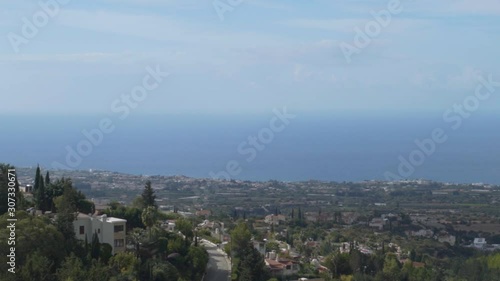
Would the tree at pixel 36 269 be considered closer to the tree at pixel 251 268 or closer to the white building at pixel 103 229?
the white building at pixel 103 229

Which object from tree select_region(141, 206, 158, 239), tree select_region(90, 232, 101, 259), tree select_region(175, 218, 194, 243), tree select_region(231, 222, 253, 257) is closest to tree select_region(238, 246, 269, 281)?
tree select_region(231, 222, 253, 257)

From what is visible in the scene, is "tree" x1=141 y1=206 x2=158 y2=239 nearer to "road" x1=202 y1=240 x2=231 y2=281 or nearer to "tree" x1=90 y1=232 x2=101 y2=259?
"road" x1=202 y1=240 x2=231 y2=281

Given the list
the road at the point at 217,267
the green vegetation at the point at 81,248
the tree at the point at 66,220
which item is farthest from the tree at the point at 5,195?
the road at the point at 217,267

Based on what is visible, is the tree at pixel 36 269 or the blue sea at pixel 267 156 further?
the blue sea at pixel 267 156

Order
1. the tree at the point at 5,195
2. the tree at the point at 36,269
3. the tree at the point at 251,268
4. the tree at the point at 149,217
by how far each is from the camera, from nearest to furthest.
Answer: the tree at the point at 36,269 < the tree at the point at 5,195 < the tree at the point at 251,268 < the tree at the point at 149,217

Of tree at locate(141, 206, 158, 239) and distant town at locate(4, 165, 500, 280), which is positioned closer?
tree at locate(141, 206, 158, 239)

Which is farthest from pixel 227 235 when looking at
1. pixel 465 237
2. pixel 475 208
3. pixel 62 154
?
pixel 62 154
